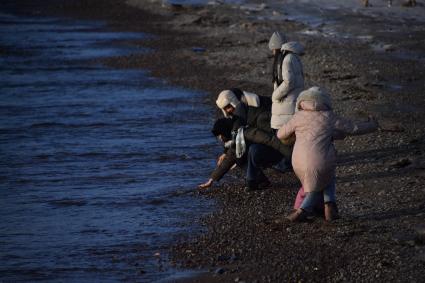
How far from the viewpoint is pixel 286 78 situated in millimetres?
Answer: 11836

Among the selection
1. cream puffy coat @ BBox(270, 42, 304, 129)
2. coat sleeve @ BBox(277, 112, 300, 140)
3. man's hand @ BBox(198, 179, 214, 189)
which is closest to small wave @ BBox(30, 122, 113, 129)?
man's hand @ BBox(198, 179, 214, 189)

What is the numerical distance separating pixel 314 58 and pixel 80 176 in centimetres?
1042

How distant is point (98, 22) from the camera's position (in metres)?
35.8

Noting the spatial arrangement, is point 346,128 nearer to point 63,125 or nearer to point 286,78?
point 286,78

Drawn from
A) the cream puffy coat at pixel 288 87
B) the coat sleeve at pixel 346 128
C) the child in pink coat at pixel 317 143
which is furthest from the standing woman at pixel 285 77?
the coat sleeve at pixel 346 128

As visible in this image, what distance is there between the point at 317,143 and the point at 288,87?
219cm

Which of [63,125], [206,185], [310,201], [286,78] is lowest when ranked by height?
[63,125]

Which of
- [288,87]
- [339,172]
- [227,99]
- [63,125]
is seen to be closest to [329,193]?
[227,99]

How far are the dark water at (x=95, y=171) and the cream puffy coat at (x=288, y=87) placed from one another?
4.33 feet

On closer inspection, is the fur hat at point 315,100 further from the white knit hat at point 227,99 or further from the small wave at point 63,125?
the small wave at point 63,125

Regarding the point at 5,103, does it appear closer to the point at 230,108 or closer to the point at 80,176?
the point at 80,176

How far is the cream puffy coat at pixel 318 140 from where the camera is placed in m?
9.79

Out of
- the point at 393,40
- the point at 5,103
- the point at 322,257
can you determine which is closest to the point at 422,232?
the point at 322,257

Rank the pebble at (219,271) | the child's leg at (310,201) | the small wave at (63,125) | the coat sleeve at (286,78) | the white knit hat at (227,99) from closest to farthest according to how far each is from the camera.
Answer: the pebble at (219,271) < the child's leg at (310,201) < the white knit hat at (227,99) < the coat sleeve at (286,78) < the small wave at (63,125)
